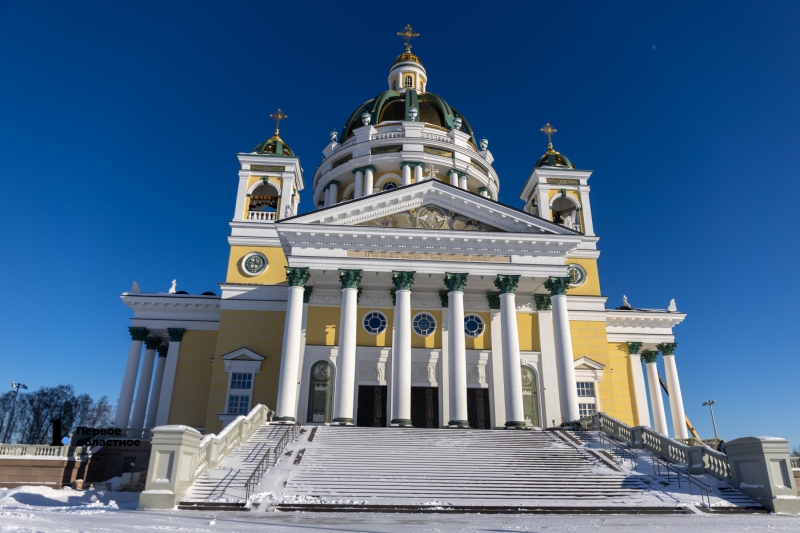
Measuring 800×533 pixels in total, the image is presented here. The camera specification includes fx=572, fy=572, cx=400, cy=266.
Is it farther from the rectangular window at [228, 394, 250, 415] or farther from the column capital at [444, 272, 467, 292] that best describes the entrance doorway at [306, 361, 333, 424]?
the column capital at [444, 272, 467, 292]

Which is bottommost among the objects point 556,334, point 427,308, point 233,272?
point 556,334

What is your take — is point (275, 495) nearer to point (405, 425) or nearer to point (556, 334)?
point (405, 425)

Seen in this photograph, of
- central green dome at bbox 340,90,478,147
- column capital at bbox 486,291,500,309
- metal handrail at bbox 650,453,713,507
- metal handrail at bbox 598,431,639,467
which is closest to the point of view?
metal handrail at bbox 650,453,713,507

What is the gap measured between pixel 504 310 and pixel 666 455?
9260 millimetres

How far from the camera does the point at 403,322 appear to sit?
80.6 ft

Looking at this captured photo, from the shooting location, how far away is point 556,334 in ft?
82.9

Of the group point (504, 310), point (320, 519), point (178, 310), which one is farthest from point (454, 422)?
point (178, 310)

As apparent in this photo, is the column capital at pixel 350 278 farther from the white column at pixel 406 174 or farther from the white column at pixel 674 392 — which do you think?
the white column at pixel 674 392

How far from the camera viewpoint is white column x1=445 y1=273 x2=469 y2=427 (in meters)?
23.2

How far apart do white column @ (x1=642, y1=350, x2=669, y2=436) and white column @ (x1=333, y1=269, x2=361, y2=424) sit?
19.3m

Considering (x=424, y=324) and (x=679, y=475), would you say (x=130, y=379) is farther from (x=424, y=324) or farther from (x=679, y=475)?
(x=679, y=475)

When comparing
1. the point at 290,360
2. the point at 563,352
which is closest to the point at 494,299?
the point at 563,352

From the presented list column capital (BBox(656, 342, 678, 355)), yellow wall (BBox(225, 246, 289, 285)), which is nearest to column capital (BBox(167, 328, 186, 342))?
yellow wall (BBox(225, 246, 289, 285))

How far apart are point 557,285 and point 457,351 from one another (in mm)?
5756
